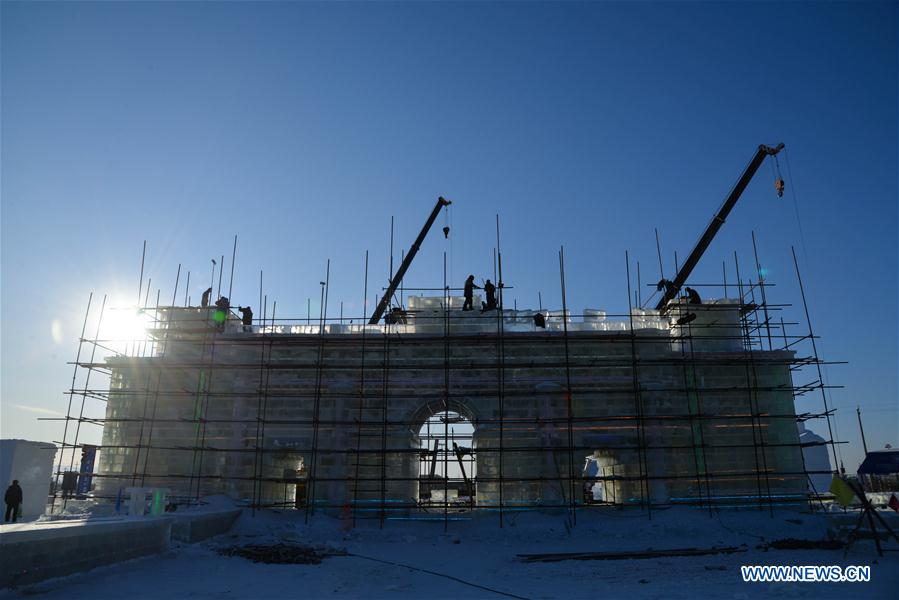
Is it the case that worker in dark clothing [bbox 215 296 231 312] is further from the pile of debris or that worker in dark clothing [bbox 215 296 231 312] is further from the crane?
the crane

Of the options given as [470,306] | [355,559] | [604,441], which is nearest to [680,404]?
[604,441]

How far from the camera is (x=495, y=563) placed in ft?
45.6

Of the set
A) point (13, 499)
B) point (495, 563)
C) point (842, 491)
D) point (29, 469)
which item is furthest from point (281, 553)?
point (842, 491)

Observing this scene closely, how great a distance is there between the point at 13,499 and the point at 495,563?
11.5m

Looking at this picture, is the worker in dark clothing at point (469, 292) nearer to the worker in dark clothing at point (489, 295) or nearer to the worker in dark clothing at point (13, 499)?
the worker in dark clothing at point (489, 295)

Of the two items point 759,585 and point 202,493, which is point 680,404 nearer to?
point 759,585

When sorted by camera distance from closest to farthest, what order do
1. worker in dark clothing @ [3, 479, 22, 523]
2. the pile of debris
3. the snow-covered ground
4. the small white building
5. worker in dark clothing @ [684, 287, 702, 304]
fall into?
1. the snow-covered ground
2. the pile of debris
3. worker in dark clothing @ [3, 479, 22, 523]
4. the small white building
5. worker in dark clothing @ [684, 287, 702, 304]

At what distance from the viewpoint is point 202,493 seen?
63.6 feet

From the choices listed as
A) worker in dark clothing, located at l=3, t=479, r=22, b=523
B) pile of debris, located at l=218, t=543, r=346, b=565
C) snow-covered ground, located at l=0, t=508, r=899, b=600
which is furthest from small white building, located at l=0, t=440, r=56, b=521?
pile of debris, located at l=218, t=543, r=346, b=565

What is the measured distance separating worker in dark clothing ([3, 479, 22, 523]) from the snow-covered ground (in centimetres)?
471

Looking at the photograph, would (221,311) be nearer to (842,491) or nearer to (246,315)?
(246,315)

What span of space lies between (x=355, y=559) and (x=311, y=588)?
3.42m

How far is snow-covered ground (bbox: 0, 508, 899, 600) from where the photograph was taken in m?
10.1

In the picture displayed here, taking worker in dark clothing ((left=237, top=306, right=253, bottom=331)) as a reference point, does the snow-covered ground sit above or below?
below
